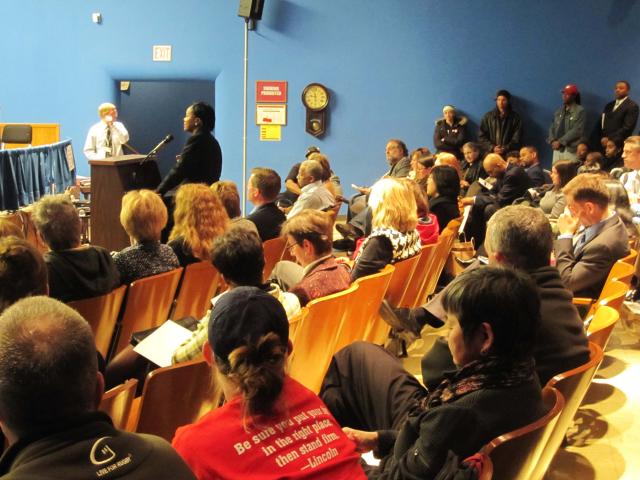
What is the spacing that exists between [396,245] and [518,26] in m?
6.85

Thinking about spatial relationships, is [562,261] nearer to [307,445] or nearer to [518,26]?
[307,445]

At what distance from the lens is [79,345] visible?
4.51ft

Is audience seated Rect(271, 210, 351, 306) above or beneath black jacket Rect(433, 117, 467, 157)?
beneath

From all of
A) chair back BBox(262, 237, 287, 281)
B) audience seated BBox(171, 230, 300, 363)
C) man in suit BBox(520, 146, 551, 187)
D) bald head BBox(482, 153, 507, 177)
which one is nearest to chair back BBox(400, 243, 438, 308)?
chair back BBox(262, 237, 287, 281)

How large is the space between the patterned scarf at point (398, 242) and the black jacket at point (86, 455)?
9.27ft

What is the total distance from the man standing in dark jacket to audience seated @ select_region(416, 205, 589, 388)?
7227 mm

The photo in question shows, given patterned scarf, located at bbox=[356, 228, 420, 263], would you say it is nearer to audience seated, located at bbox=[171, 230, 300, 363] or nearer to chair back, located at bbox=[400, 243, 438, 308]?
chair back, located at bbox=[400, 243, 438, 308]

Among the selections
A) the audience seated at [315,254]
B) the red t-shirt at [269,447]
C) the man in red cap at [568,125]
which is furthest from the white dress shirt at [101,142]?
the red t-shirt at [269,447]

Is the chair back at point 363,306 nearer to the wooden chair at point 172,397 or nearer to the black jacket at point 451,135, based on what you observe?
the wooden chair at point 172,397

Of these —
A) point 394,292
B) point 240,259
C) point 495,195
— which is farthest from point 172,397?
point 495,195

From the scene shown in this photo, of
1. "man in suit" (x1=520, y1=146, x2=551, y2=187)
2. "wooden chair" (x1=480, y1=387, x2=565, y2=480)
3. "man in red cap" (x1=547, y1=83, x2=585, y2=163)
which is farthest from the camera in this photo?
"man in red cap" (x1=547, y1=83, x2=585, y2=163)

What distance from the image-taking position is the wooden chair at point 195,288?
3.86 m

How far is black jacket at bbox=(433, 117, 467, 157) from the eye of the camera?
9969 mm

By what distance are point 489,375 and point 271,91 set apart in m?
9.19
